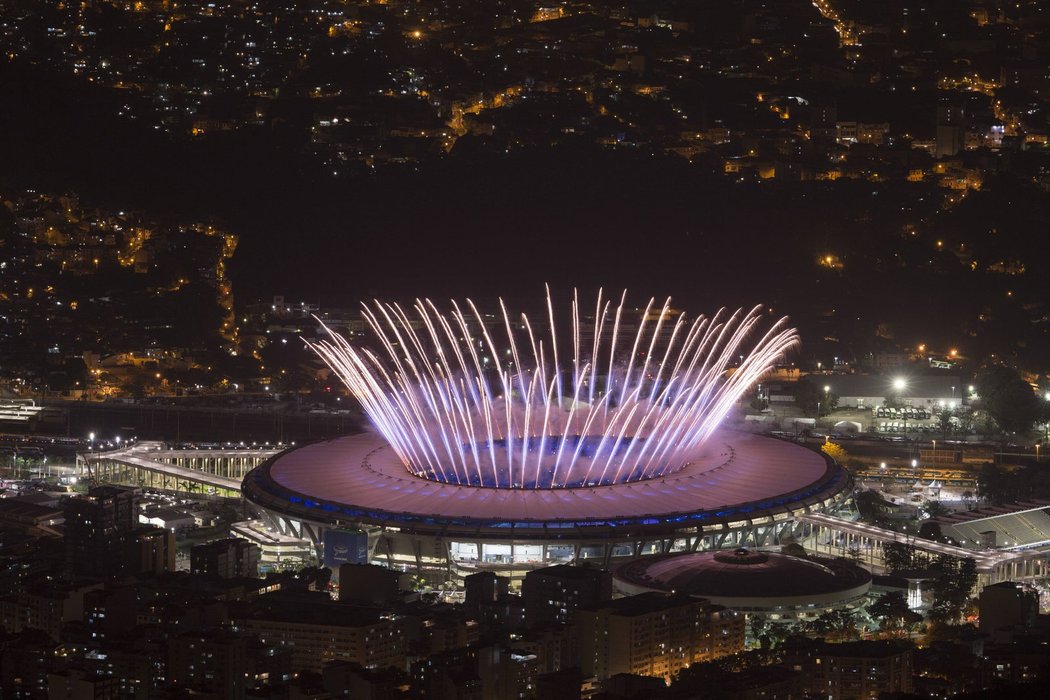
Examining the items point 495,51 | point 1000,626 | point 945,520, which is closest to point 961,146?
point 495,51

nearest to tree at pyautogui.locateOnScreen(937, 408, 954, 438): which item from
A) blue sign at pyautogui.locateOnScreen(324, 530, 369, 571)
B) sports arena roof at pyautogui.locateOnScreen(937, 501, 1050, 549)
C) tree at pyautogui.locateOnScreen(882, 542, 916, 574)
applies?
sports arena roof at pyautogui.locateOnScreen(937, 501, 1050, 549)

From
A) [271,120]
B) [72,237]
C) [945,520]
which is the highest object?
[271,120]

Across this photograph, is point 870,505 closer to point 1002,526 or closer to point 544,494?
point 1002,526

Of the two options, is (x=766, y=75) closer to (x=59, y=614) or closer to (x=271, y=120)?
(x=271, y=120)

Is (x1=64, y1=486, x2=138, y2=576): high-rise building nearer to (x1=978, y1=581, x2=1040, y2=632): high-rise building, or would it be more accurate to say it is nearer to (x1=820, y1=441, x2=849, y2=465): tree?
Answer: (x1=978, y1=581, x2=1040, y2=632): high-rise building

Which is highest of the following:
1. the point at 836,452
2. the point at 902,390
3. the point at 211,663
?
the point at 902,390

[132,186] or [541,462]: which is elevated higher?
[132,186]

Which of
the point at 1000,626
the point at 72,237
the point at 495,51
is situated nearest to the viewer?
the point at 1000,626

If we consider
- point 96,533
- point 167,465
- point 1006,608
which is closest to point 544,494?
point 96,533
